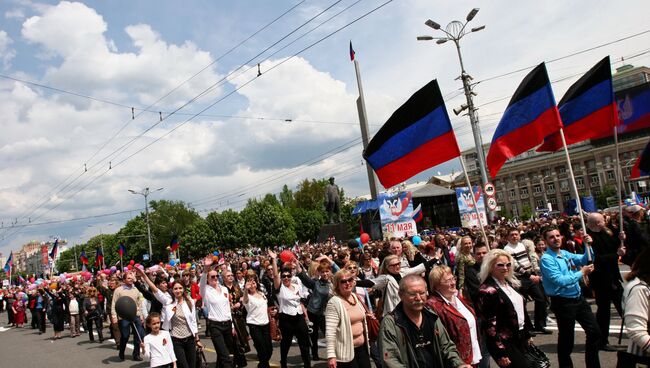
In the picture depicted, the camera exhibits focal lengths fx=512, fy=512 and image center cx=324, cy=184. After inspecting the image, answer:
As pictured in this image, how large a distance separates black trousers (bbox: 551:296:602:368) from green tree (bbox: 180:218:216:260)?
6593cm

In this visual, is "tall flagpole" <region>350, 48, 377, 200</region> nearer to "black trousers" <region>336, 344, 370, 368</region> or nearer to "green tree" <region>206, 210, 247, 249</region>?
"black trousers" <region>336, 344, 370, 368</region>

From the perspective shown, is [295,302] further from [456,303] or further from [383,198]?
[383,198]

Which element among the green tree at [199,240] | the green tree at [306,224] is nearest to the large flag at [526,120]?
the green tree at [199,240]

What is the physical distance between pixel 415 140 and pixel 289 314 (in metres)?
3.08

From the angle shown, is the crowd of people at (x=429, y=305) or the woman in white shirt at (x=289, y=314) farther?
the woman in white shirt at (x=289, y=314)

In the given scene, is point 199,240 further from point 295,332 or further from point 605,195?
A: point 295,332

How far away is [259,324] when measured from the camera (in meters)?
7.33

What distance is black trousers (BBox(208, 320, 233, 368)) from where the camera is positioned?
7.17 m

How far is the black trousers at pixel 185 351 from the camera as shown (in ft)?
22.5

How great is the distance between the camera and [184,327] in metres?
7.00

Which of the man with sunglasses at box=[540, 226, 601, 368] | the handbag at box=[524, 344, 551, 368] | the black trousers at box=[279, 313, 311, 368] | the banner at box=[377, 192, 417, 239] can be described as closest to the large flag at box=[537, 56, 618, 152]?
the man with sunglasses at box=[540, 226, 601, 368]

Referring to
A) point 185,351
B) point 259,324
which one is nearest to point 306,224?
point 259,324

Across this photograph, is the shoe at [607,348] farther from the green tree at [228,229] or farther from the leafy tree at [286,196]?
the leafy tree at [286,196]

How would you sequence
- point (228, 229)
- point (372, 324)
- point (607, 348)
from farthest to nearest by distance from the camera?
point (228, 229) < point (607, 348) < point (372, 324)
